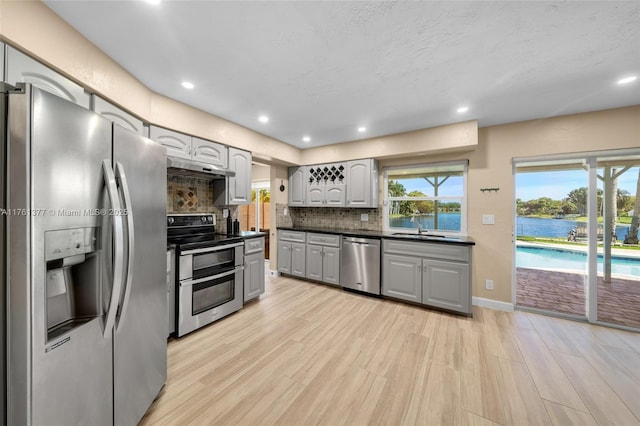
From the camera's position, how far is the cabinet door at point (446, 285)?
9.26 feet

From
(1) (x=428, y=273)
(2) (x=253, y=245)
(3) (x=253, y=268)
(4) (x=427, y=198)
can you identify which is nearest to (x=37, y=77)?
(2) (x=253, y=245)

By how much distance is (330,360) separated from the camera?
2.01 m

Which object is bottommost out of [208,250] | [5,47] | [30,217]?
[208,250]

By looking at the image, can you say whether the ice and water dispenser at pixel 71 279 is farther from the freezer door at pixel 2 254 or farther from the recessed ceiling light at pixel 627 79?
the recessed ceiling light at pixel 627 79

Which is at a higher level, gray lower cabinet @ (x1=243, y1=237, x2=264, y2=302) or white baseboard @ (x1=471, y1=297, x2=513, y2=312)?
gray lower cabinet @ (x1=243, y1=237, x2=264, y2=302)

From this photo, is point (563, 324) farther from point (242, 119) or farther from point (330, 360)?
point (242, 119)

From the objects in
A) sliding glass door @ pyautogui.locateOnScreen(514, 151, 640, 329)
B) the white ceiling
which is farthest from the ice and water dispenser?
sliding glass door @ pyautogui.locateOnScreen(514, 151, 640, 329)

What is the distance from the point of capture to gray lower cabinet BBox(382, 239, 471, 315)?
284cm

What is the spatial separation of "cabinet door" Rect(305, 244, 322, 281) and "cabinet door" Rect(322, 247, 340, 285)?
3.1 inches

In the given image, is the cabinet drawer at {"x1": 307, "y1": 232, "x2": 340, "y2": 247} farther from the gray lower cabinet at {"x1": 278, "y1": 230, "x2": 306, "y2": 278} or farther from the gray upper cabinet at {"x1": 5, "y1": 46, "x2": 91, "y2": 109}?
the gray upper cabinet at {"x1": 5, "y1": 46, "x2": 91, "y2": 109}

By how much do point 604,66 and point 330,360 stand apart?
3319 mm

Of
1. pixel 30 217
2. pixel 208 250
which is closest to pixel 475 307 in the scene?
pixel 208 250

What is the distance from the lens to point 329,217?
4.59m

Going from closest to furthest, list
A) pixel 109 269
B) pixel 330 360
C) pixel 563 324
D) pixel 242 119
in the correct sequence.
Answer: pixel 109 269 → pixel 330 360 → pixel 563 324 → pixel 242 119
